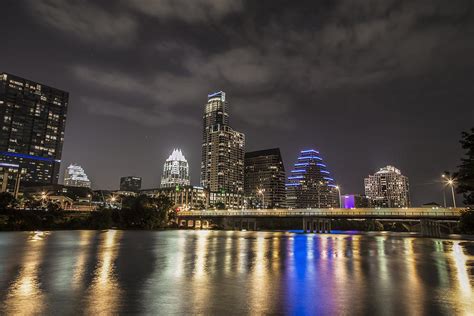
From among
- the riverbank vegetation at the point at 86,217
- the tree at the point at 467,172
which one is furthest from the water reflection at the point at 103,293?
the riverbank vegetation at the point at 86,217

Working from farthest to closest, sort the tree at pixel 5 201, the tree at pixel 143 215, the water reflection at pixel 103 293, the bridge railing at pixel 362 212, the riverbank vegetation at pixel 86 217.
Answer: the tree at pixel 143 215
the bridge railing at pixel 362 212
the tree at pixel 5 201
the riverbank vegetation at pixel 86 217
the water reflection at pixel 103 293

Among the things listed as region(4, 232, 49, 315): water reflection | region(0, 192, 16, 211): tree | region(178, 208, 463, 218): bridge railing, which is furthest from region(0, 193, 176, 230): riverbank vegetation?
region(4, 232, 49, 315): water reflection

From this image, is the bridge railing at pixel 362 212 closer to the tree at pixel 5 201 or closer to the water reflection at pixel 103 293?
the tree at pixel 5 201

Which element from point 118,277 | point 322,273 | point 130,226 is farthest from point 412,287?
point 130,226

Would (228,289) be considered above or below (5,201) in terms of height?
below

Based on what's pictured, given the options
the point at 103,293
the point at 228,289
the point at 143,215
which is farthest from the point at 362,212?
the point at 103,293

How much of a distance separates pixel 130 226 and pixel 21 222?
113ft

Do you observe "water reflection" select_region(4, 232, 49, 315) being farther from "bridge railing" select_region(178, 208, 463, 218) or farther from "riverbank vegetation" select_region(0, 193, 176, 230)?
"bridge railing" select_region(178, 208, 463, 218)

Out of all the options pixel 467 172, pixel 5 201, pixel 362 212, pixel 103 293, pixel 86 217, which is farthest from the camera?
pixel 362 212

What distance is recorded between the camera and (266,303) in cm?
1183

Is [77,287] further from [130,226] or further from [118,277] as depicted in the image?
[130,226]

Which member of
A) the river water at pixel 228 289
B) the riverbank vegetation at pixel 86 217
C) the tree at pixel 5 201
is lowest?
the river water at pixel 228 289

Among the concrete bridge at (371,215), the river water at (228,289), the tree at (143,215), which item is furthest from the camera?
the tree at (143,215)

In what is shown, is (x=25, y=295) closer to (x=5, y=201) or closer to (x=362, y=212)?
(x=5, y=201)
